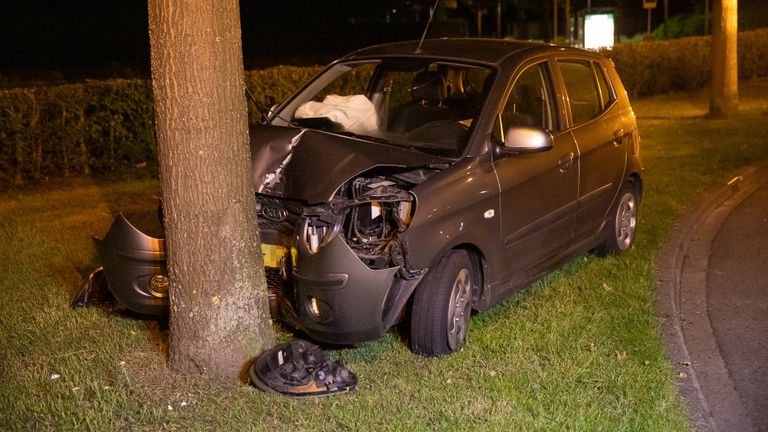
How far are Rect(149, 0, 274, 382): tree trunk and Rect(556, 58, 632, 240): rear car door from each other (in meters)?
2.69

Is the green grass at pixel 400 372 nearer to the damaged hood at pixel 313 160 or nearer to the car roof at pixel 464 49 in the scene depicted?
the damaged hood at pixel 313 160

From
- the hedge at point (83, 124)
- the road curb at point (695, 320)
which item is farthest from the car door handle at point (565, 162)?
the hedge at point (83, 124)

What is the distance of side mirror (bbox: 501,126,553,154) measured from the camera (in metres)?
5.98

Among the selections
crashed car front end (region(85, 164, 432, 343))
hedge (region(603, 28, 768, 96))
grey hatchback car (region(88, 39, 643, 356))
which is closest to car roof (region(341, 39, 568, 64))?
grey hatchback car (region(88, 39, 643, 356))

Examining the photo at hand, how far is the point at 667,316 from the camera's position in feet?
21.7

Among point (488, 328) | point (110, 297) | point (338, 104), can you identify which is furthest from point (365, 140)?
A: point (110, 297)

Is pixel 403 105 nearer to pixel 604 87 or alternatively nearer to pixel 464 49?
pixel 464 49

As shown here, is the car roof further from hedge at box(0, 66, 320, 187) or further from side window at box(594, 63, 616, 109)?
hedge at box(0, 66, 320, 187)

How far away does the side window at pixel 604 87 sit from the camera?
772cm

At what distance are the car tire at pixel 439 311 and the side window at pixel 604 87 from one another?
8.56ft

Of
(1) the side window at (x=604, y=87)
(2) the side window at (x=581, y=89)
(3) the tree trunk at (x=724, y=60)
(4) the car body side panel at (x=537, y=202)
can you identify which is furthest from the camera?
(3) the tree trunk at (x=724, y=60)

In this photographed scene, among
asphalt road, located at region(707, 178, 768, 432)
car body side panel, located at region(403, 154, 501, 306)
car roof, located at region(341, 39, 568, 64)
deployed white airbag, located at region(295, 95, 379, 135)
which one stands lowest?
asphalt road, located at region(707, 178, 768, 432)

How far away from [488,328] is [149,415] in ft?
7.20

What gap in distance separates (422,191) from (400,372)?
0.98 meters
